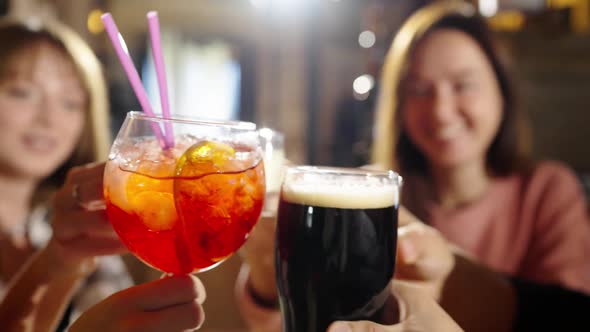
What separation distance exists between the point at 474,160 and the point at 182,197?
1.72m

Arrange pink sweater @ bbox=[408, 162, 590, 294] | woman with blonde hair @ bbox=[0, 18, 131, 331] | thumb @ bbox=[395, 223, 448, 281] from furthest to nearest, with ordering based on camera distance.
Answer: pink sweater @ bbox=[408, 162, 590, 294]
woman with blonde hair @ bbox=[0, 18, 131, 331]
thumb @ bbox=[395, 223, 448, 281]

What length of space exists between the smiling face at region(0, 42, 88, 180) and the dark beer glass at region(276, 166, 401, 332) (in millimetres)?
1364

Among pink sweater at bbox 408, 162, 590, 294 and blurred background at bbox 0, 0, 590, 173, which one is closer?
pink sweater at bbox 408, 162, 590, 294

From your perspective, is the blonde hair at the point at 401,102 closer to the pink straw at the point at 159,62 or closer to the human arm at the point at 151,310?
the pink straw at the point at 159,62

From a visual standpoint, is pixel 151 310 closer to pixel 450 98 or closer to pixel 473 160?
pixel 450 98

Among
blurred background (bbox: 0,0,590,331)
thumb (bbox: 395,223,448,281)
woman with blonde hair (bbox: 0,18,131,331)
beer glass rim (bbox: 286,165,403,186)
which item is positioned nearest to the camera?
beer glass rim (bbox: 286,165,403,186)

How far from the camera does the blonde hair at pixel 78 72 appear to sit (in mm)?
1960

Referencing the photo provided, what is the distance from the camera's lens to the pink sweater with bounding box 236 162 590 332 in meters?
2.02

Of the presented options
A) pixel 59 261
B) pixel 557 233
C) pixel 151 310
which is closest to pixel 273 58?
pixel 557 233

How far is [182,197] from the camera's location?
0.75 meters

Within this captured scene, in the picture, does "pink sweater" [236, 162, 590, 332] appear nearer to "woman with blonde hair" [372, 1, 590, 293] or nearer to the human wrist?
"woman with blonde hair" [372, 1, 590, 293]

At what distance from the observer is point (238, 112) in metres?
5.96

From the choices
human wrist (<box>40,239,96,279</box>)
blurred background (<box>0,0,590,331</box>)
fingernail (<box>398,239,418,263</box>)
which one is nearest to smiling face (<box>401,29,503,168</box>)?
fingernail (<box>398,239,418,263</box>)

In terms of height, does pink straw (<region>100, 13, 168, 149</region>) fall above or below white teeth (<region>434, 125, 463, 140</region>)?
above
